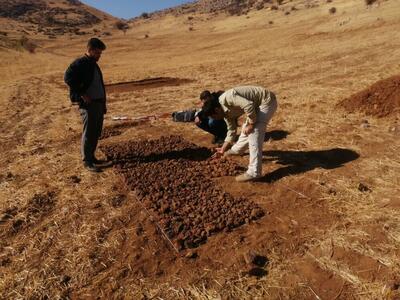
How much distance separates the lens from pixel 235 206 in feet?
16.3

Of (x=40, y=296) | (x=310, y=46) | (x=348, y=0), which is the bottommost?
(x=40, y=296)

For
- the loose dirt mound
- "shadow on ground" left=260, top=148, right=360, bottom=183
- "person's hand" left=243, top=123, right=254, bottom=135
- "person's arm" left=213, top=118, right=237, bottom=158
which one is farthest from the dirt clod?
the loose dirt mound

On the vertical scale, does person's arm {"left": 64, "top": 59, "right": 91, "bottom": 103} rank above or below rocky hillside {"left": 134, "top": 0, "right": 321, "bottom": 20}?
below

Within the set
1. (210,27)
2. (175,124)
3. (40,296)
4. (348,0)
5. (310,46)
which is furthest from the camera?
(210,27)

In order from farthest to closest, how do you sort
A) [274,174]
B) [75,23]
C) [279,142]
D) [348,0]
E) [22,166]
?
[75,23] < [348,0] < [279,142] < [22,166] < [274,174]

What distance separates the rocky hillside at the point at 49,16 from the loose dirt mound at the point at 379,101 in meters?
46.0

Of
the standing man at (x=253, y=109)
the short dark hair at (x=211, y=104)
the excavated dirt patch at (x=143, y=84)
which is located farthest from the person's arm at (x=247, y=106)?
the excavated dirt patch at (x=143, y=84)

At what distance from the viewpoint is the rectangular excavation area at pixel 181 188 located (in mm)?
4605

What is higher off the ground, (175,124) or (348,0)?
(348,0)

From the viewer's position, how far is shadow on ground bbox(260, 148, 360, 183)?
233 inches

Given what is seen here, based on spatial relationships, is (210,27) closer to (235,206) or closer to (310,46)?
(310,46)

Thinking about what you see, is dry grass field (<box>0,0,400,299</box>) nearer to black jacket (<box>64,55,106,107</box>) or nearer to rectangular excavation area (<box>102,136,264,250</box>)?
rectangular excavation area (<box>102,136,264,250</box>)

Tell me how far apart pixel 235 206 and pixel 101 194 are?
1.89 metres

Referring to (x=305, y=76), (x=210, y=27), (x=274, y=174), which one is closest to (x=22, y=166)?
(x=274, y=174)
